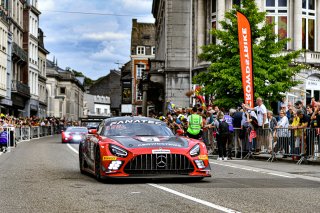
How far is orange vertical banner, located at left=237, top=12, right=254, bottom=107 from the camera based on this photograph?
1071 inches

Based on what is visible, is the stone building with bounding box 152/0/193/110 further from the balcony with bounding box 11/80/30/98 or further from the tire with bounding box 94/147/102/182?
the tire with bounding box 94/147/102/182

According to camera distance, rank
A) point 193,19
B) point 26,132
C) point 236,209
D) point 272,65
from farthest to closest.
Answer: point 26,132 → point 193,19 → point 272,65 → point 236,209

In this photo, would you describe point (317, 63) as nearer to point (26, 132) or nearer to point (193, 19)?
point (193, 19)

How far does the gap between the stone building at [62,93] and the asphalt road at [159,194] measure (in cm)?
10846

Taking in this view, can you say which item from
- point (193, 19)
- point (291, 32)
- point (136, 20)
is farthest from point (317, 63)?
point (136, 20)

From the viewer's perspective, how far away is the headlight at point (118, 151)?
12.8 meters

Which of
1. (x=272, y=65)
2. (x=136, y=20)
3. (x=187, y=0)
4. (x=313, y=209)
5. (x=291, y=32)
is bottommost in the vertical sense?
(x=313, y=209)

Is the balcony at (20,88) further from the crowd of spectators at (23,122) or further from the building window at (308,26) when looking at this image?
the building window at (308,26)

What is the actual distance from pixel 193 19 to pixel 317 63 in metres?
10.6

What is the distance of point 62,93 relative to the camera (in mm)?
139000

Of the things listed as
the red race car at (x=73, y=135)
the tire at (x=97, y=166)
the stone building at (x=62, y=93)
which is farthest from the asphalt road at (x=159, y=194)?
the stone building at (x=62, y=93)

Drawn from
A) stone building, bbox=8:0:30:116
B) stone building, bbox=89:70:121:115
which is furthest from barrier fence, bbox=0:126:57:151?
stone building, bbox=89:70:121:115

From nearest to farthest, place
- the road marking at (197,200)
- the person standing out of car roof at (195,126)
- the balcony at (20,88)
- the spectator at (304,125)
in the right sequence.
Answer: the road marking at (197,200) < the spectator at (304,125) < the person standing out of car roof at (195,126) < the balcony at (20,88)

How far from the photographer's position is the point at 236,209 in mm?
9117
